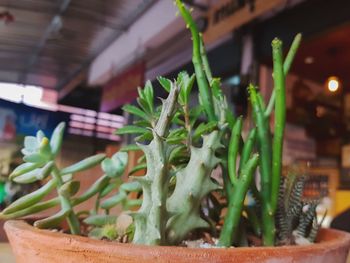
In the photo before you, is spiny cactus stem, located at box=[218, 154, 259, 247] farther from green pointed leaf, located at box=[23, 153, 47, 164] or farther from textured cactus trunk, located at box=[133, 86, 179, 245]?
green pointed leaf, located at box=[23, 153, 47, 164]

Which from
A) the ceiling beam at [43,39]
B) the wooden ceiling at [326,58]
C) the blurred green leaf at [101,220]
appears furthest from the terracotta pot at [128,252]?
the ceiling beam at [43,39]

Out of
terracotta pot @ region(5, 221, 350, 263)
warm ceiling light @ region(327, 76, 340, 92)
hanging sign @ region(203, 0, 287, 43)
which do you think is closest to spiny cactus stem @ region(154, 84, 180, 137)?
terracotta pot @ region(5, 221, 350, 263)

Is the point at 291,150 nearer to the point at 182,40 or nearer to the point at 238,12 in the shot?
the point at 182,40

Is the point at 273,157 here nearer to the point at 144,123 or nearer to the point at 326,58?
the point at 144,123

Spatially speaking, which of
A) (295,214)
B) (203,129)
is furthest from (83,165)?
(295,214)

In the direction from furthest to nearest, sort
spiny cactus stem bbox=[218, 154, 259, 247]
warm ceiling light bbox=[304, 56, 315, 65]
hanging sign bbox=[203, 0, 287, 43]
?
warm ceiling light bbox=[304, 56, 315, 65], hanging sign bbox=[203, 0, 287, 43], spiny cactus stem bbox=[218, 154, 259, 247]

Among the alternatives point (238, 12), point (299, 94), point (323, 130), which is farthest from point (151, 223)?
point (323, 130)
